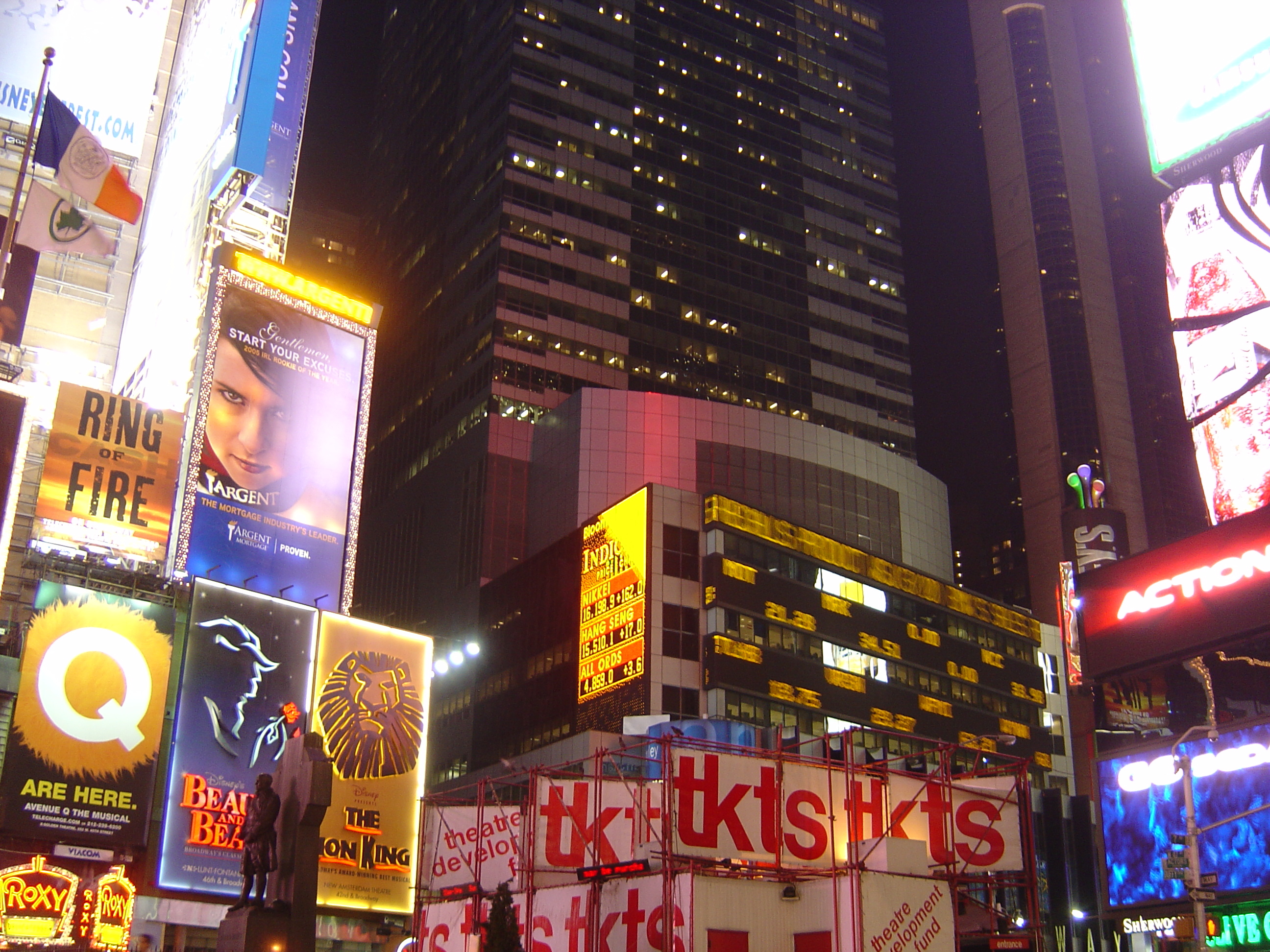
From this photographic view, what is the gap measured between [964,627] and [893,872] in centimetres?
8514

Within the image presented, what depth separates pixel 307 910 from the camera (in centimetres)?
2512

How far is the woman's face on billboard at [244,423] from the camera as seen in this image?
53.8 m

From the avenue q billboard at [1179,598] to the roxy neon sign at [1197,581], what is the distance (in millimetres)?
24

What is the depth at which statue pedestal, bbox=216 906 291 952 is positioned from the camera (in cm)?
2411

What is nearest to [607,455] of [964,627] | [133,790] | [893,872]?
[964,627]

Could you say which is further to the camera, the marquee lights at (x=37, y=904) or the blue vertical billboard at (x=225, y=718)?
the blue vertical billboard at (x=225, y=718)

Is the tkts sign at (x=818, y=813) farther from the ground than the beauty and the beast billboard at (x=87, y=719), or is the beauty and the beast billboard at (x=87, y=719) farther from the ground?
the beauty and the beast billboard at (x=87, y=719)

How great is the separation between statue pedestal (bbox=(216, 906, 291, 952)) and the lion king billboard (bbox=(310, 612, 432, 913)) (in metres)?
26.1

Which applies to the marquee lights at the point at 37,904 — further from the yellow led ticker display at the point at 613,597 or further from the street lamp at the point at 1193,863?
the yellow led ticker display at the point at 613,597

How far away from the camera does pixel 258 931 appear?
2431 centimetres

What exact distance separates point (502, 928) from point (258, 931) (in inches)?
217

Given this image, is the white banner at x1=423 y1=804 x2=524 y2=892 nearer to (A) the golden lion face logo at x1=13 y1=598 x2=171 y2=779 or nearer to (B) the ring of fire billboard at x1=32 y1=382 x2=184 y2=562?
(A) the golden lion face logo at x1=13 y1=598 x2=171 y2=779

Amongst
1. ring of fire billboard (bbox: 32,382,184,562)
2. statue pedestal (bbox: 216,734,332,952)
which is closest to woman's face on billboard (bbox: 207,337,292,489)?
ring of fire billboard (bbox: 32,382,184,562)

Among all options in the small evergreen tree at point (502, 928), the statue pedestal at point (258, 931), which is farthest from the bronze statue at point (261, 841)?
the small evergreen tree at point (502, 928)
